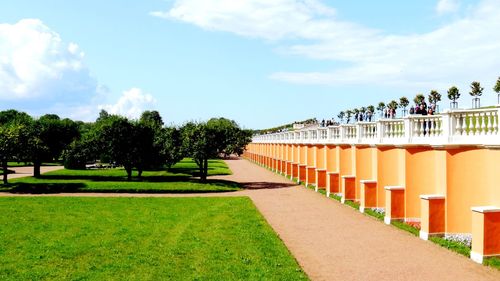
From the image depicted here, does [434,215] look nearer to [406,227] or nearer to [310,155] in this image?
[406,227]

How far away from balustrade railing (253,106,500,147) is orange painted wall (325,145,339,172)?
200 cm

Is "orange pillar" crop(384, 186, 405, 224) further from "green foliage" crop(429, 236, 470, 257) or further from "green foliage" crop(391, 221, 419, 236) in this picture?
"green foliage" crop(429, 236, 470, 257)

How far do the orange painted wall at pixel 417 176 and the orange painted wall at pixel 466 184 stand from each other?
1.32 m

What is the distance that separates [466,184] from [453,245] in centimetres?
196

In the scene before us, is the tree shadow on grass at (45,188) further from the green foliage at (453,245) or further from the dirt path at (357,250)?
the green foliage at (453,245)

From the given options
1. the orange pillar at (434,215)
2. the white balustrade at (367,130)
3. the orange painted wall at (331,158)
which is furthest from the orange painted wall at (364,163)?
the orange pillar at (434,215)

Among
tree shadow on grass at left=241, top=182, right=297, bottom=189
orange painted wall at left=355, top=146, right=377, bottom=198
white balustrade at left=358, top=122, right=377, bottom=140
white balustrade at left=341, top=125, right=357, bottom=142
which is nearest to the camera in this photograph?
white balustrade at left=358, top=122, right=377, bottom=140

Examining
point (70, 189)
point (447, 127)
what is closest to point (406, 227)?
point (447, 127)

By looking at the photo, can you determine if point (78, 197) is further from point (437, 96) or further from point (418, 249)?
point (437, 96)

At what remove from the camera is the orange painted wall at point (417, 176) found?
56.7ft

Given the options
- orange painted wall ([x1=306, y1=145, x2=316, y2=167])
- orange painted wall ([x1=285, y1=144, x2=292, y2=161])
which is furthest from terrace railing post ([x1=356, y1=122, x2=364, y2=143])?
orange painted wall ([x1=285, y1=144, x2=292, y2=161])

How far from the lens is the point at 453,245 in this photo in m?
14.5

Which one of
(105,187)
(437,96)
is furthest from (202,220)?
(437,96)

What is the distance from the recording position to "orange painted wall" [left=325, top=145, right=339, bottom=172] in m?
28.9
